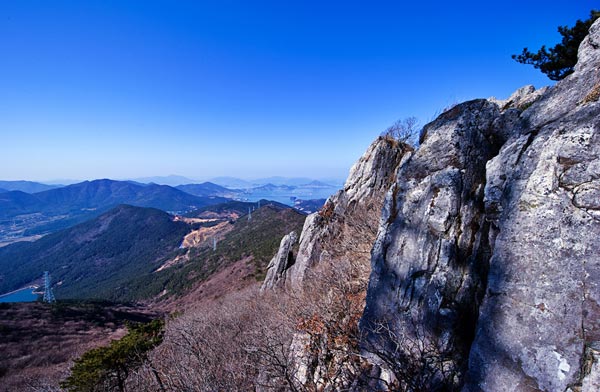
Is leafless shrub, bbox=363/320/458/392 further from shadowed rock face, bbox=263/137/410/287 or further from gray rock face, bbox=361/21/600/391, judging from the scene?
shadowed rock face, bbox=263/137/410/287

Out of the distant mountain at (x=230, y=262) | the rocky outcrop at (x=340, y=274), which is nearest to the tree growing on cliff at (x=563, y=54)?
the rocky outcrop at (x=340, y=274)

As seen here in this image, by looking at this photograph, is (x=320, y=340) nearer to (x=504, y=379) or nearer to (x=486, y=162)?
(x=504, y=379)

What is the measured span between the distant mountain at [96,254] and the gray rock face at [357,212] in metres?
116

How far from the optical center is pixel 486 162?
198 inches

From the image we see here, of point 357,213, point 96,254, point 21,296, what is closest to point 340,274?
point 357,213

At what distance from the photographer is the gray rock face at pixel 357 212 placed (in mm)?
11644

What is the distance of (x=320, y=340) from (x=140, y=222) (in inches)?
8488

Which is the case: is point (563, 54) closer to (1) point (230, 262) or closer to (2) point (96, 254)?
(1) point (230, 262)

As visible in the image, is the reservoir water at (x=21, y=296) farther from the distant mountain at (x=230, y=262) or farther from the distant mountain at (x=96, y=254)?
the distant mountain at (x=230, y=262)

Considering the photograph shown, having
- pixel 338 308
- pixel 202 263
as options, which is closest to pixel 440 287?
pixel 338 308

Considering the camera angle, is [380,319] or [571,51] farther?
[571,51]

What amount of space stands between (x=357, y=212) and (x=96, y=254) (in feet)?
676

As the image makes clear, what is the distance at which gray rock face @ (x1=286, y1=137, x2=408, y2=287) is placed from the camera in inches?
458

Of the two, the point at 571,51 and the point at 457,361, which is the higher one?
the point at 571,51
